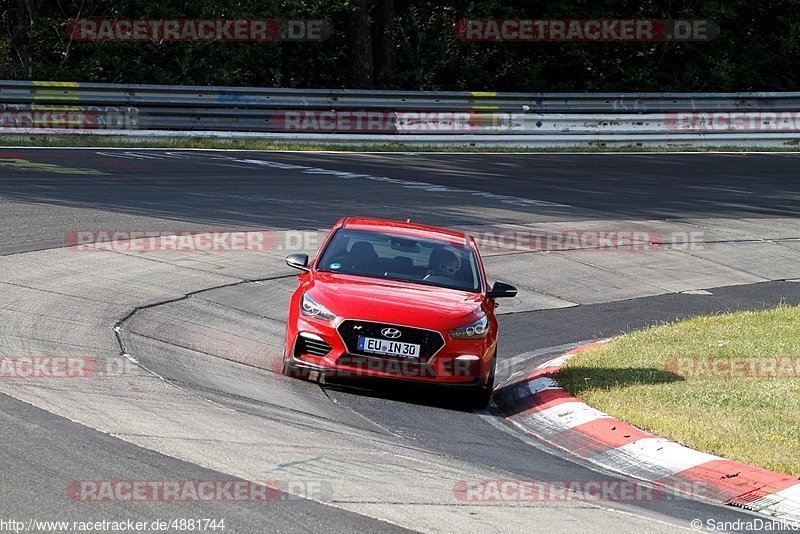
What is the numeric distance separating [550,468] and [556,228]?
443 inches

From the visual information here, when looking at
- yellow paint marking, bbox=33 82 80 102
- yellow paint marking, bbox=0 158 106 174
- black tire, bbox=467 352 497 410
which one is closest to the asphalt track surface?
yellow paint marking, bbox=0 158 106 174

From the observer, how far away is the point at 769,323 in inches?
532

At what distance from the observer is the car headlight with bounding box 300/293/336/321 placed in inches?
386

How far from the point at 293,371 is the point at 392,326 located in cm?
99

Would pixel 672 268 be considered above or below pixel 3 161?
below

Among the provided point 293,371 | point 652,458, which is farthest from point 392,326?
point 652,458

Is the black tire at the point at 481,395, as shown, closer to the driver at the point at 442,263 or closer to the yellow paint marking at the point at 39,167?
the driver at the point at 442,263

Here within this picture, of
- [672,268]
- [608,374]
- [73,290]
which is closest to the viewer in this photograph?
[608,374]

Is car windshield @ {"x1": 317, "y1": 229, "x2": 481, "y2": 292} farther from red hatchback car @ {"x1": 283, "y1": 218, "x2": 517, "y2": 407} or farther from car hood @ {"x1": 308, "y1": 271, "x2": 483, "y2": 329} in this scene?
car hood @ {"x1": 308, "y1": 271, "x2": 483, "y2": 329}

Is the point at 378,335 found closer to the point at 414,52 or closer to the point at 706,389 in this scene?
the point at 706,389

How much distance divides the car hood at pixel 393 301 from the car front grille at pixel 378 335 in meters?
0.05

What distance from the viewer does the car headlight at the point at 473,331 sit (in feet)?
32.2

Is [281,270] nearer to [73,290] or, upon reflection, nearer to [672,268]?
[73,290]

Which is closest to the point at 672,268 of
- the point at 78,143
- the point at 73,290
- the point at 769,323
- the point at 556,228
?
the point at 556,228
